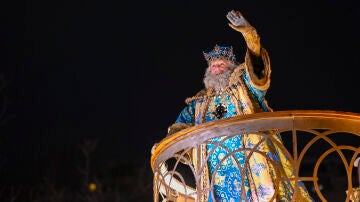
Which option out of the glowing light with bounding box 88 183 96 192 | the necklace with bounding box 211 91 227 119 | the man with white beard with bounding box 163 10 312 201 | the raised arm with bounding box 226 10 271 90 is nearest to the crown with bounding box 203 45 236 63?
the man with white beard with bounding box 163 10 312 201

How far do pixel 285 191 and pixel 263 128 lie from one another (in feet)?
4.37

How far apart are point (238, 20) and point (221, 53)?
1459 mm

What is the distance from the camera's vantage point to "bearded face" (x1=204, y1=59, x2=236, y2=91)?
6.77 metres

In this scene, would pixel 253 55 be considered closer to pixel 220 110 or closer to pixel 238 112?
pixel 238 112

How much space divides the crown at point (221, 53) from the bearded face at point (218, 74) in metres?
0.06

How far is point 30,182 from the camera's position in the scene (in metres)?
17.7

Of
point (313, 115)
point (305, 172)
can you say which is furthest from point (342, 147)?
point (305, 172)

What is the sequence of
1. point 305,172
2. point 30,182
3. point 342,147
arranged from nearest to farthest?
point 342,147
point 30,182
point 305,172

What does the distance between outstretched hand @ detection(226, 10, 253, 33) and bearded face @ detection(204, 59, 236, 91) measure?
48.3 inches

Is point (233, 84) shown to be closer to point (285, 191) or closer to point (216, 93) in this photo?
point (216, 93)

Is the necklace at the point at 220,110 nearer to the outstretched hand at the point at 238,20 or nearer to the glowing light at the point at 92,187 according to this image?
the outstretched hand at the point at 238,20

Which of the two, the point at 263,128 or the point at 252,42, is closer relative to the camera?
the point at 263,128

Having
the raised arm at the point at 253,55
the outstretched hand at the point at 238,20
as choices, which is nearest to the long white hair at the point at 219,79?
the raised arm at the point at 253,55

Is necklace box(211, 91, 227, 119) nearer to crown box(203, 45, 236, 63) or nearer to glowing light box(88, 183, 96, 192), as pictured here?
crown box(203, 45, 236, 63)
